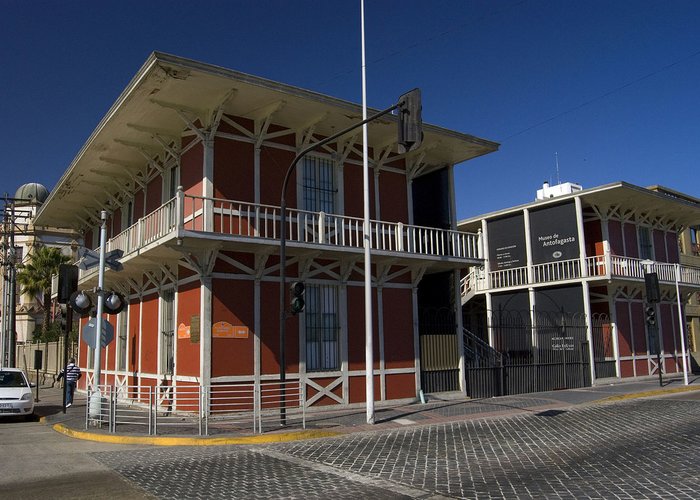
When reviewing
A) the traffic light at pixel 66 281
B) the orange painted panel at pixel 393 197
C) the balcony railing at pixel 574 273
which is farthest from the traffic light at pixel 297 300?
the balcony railing at pixel 574 273

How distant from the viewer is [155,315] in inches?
709

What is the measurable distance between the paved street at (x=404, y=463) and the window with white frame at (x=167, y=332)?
3518 mm

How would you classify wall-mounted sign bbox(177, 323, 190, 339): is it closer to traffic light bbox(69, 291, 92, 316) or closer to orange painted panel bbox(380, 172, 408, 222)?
traffic light bbox(69, 291, 92, 316)

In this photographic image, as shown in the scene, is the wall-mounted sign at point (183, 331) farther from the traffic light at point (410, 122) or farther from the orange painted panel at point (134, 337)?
the traffic light at point (410, 122)

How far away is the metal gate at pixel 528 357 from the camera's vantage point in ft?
66.7

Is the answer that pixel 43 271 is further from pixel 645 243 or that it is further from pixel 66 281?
pixel 645 243

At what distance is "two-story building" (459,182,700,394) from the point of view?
22375mm

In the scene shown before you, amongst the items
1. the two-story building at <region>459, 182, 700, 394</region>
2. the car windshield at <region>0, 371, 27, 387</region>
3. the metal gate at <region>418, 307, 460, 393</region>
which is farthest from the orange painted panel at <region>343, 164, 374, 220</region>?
the car windshield at <region>0, 371, 27, 387</region>

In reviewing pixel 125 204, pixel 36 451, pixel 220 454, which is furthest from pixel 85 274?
pixel 220 454

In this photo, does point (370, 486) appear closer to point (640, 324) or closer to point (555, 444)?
point (555, 444)

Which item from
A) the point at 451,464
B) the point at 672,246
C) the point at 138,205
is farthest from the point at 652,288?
the point at 138,205

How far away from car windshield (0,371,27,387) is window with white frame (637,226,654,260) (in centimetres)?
2704

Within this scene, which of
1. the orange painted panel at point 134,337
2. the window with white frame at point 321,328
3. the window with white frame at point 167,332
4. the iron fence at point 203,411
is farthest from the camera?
the orange painted panel at point 134,337

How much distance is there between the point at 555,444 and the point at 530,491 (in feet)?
12.9
